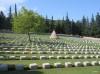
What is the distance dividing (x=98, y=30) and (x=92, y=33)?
12.7 feet

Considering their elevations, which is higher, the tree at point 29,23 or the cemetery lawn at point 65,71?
the tree at point 29,23

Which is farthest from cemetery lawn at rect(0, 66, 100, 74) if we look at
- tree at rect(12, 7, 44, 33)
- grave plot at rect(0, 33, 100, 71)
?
tree at rect(12, 7, 44, 33)

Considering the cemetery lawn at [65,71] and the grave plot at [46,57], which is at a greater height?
the grave plot at [46,57]

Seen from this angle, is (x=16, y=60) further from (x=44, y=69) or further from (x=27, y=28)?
(x=27, y=28)

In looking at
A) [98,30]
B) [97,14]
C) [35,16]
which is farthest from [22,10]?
[97,14]

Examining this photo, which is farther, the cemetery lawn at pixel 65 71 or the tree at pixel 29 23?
the tree at pixel 29 23

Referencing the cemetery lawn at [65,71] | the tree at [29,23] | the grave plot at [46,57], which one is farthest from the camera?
the tree at [29,23]

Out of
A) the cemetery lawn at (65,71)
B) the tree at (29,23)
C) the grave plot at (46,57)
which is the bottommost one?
the cemetery lawn at (65,71)

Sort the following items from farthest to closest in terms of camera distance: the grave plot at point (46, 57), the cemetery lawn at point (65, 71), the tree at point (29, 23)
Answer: the tree at point (29, 23) → the grave plot at point (46, 57) → the cemetery lawn at point (65, 71)

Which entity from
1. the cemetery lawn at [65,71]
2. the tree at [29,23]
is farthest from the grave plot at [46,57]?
the tree at [29,23]

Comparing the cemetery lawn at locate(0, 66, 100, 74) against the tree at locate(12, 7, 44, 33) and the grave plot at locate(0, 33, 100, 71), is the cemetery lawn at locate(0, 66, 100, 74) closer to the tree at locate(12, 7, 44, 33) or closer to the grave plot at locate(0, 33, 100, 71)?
the grave plot at locate(0, 33, 100, 71)

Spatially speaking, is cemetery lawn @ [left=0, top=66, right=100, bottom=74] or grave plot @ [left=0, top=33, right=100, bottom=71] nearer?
cemetery lawn @ [left=0, top=66, right=100, bottom=74]

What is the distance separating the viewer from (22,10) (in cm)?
4300

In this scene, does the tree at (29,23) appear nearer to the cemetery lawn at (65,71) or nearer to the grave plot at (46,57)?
the grave plot at (46,57)
